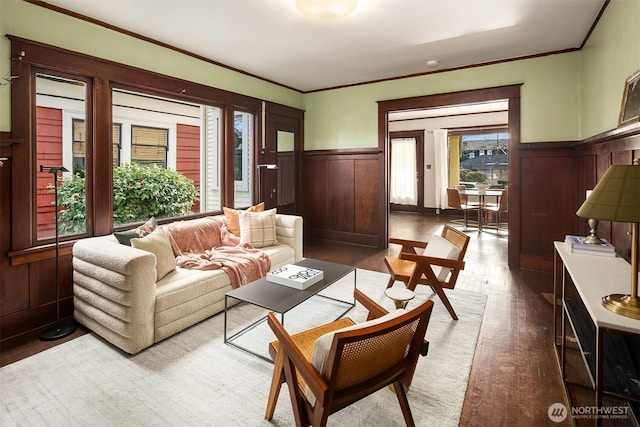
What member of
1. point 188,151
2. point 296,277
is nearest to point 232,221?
point 296,277

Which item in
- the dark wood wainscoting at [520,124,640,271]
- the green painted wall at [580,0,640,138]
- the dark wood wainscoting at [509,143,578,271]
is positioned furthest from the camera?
the dark wood wainscoting at [509,143,578,271]

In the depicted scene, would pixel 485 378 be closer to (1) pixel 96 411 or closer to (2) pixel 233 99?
(1) pixel 96 411

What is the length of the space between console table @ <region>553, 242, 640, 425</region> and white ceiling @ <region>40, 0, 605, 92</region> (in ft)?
7.73

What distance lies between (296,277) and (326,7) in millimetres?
2103

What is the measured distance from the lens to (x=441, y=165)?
943 cm

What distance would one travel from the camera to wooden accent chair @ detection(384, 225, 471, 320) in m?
2.82

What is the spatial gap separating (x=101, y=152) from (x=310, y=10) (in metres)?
2.37

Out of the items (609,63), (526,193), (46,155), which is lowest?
(526,193)

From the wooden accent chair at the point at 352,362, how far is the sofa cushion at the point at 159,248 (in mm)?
1621

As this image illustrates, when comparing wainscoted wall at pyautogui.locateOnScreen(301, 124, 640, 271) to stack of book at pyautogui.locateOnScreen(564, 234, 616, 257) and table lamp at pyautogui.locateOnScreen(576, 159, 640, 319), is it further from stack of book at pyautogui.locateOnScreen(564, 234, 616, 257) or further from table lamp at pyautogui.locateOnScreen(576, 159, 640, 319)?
table lamp at pyautogui.locateOnScreen(576, 159, 640, 319)

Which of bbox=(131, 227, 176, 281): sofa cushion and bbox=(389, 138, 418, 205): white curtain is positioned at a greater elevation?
bbox=(389, 138, 418, 205): white curtain

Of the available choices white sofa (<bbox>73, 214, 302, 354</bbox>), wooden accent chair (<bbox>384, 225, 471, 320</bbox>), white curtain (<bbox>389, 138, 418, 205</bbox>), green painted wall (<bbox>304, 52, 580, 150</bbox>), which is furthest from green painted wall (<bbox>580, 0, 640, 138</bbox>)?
white curtain (<bbox>389, 138, 418, 205</bbox>)

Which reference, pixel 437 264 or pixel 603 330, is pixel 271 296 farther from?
pixel 603 330

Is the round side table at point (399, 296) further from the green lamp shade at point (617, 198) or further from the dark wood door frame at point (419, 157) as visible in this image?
the dark wood door frame at point (419, 157)
